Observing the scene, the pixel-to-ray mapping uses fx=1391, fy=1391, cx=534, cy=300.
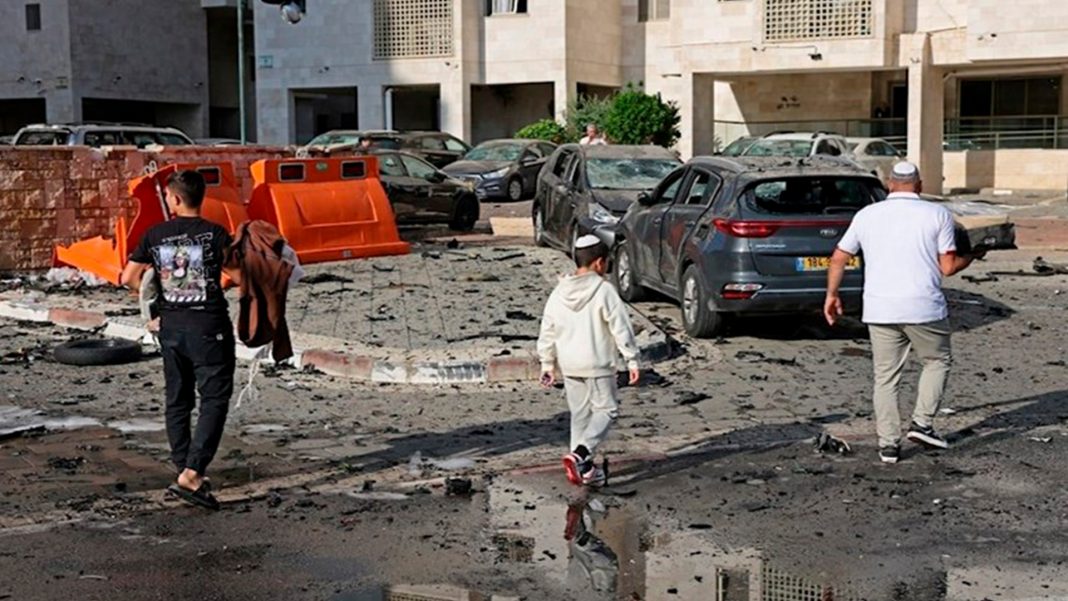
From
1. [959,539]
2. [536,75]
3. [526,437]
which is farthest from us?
[536,75]

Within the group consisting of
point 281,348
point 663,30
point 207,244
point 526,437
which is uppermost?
point 663,30

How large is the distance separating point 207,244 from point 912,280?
4103mm

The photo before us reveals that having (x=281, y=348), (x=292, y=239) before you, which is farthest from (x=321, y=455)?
(x=292, y=239)

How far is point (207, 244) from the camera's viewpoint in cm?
744

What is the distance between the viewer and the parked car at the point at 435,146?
3591 centimetres

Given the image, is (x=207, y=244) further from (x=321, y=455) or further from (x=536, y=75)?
(x=536, y=75)

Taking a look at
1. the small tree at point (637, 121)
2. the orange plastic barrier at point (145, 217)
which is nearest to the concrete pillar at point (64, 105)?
the small tree at point (637, 121)

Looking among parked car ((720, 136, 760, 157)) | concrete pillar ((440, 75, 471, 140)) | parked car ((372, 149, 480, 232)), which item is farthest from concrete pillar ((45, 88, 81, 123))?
parked car ((372, 149, 480, 232))

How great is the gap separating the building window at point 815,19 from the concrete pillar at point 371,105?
13.4 meters

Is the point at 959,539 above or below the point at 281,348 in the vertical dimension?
below

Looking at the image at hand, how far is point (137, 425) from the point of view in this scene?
962 centimetres

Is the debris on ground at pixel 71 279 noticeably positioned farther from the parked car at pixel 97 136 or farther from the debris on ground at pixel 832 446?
the debris on ground at pixel 832 446

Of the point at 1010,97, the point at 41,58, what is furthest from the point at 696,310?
the point at 41,58

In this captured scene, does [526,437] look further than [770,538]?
Yes
